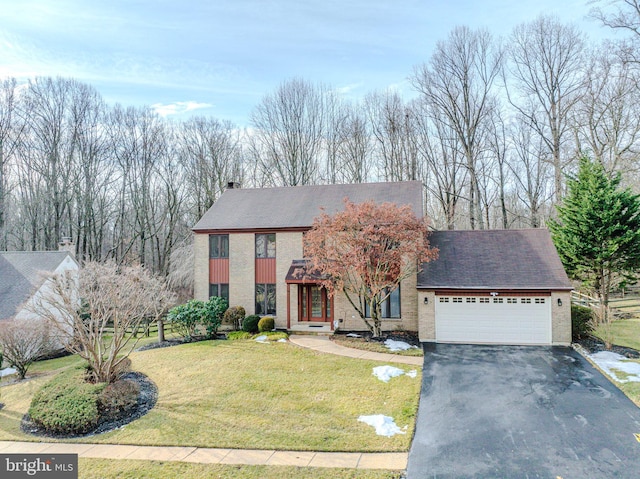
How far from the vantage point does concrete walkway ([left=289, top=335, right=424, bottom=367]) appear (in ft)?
44.0

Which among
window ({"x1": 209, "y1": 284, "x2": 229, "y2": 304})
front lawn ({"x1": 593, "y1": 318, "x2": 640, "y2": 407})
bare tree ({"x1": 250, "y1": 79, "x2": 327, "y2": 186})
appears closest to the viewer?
front lawn ({"x1": 593, "y1": 318, "x2": 640, "y2": 407})

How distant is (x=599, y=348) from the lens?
14367 millimetres

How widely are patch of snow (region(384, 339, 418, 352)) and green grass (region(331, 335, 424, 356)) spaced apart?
0.19 m

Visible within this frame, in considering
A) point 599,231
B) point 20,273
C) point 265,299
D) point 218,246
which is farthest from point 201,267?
point 599,231

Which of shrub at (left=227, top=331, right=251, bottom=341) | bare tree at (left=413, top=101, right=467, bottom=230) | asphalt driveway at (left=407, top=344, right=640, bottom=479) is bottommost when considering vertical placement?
asphalt driveway at (left=407, top=344, right=640, bottom=479)

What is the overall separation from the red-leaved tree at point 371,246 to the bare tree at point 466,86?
16.6 meters

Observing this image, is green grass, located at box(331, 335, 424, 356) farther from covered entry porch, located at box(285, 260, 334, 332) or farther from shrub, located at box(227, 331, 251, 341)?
shrub, located at box(227, 331, 251, 341)

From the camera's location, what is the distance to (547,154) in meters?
29.7

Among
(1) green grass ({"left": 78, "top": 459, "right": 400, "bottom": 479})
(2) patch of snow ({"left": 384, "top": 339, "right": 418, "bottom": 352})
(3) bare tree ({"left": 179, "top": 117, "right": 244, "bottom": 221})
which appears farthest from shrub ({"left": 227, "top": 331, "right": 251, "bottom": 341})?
(3) bare tree ({"left": 179, "top": 117, "right": 244, "bottom": 221})

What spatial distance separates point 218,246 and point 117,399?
11.0m

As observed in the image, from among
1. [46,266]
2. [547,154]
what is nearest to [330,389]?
[46,266]

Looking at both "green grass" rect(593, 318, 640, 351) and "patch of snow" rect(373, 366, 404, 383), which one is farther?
"green grass" rect(593, 318, 640, 351)

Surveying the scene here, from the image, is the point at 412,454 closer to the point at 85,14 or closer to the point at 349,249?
the point at 349,249

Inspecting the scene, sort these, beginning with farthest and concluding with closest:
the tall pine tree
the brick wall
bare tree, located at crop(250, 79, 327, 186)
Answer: bare tree, located at crop(250, 79, 327, 186) < the brick wall < the tall pine tree
